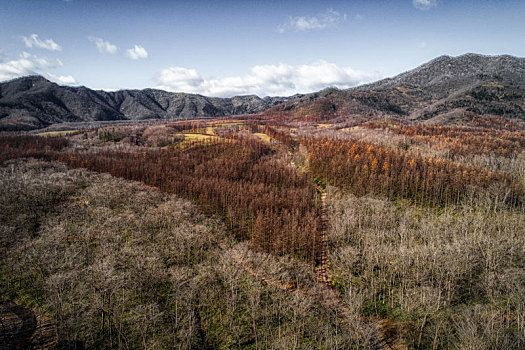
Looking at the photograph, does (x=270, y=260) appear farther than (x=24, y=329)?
Yes

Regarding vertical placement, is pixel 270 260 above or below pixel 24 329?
above

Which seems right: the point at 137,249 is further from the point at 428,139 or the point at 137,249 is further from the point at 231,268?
the point at 428,139

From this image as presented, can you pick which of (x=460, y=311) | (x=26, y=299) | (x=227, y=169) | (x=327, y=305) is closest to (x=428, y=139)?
(x=227, y=169)

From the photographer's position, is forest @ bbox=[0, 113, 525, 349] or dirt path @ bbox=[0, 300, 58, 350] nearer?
dirt path @ bbox=[0, 300, 58, 350]

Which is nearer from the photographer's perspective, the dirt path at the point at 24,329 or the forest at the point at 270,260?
the dirt path at the point at 24,329
